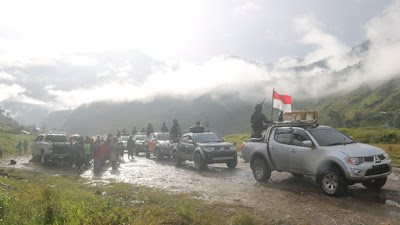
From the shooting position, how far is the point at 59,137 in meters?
20.2

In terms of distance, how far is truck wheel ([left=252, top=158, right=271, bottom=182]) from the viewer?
1055cm

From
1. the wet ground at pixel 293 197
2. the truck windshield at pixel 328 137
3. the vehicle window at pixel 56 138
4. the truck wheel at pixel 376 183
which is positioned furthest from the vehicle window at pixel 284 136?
the vehicle window at pixel 56 138

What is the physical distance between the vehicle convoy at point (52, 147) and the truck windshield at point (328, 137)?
15.5m

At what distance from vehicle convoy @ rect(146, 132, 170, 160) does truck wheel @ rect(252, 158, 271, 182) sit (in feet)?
32.7

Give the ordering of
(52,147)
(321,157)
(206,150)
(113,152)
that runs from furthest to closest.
A: (52,147)
(113,152)
(206,150)
(321,157)

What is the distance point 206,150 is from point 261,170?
4.13 m

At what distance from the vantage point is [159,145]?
829 inches

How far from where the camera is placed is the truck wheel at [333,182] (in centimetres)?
784

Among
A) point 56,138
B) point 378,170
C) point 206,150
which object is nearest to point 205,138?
point 206,150

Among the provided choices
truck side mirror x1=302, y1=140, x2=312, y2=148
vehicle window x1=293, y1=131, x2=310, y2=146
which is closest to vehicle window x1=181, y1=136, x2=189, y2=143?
vehicle window x1=293, y1=131, x2=310, y2=146

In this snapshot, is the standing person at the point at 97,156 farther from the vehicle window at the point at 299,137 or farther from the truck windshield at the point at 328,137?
the truck windshield at the point at 328,137

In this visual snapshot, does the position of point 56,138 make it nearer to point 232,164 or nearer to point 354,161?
point 232,164

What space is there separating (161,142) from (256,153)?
37.5 feet

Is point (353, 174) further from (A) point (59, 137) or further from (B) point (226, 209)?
(A) point (59, 137)
